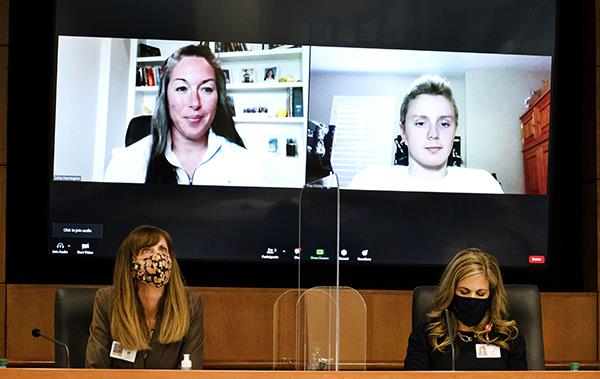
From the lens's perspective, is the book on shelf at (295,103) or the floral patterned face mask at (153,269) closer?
the floral patterned face mask at (153,269)

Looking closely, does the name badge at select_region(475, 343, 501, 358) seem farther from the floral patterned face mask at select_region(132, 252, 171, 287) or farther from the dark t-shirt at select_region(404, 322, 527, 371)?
the floral patterned face mask at select_region(132, 252, 171, 287)

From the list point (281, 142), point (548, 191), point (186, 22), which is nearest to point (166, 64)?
point (186, 22)

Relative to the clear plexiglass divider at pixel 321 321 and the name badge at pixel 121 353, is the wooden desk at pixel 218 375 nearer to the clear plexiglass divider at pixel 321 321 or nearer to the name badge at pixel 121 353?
the clear plexiglass divider at pixel 321 321

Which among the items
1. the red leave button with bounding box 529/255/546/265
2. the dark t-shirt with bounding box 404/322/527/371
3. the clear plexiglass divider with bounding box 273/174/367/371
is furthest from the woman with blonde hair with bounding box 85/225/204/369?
the red leave button with bounding box 529/255/546/265

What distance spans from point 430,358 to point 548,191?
75.3 inches

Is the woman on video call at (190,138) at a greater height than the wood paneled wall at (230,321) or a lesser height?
greater

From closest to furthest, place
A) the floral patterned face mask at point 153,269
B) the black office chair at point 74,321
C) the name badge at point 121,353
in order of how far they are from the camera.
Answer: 1. the name badge at point 121,353
2. the floral patterned face mask at point 153,269
3. the black office chair at point 74,321

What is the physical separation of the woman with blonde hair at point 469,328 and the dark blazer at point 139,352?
820mm

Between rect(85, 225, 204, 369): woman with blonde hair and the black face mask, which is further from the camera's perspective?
the black face mask

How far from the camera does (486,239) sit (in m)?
5.97

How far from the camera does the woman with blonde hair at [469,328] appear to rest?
4.37 meters

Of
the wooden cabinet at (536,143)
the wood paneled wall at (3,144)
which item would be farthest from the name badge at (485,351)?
the wood paneled wall at (3,144)

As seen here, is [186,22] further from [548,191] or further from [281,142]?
[548,191]

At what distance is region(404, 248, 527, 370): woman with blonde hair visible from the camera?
14.3ft
